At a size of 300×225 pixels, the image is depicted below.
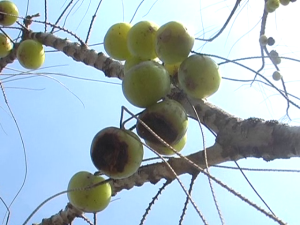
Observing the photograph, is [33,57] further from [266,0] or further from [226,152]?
→ [226,152]

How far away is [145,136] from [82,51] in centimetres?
77

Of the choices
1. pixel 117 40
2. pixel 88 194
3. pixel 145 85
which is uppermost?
pixel 117 40

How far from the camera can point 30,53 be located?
7.13ft

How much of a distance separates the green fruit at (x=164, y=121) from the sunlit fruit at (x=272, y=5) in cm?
58

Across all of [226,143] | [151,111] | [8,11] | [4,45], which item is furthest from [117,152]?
[8,11]

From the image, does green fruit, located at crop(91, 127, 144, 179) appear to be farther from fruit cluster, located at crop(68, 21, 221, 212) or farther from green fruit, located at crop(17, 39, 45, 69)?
green fruit, located at crop(17, 39, 45, 69)

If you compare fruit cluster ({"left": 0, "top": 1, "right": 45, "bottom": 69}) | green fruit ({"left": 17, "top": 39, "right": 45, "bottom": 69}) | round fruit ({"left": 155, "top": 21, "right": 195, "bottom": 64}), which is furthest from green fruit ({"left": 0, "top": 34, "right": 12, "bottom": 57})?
round fruit ({"left": 155, "top": 21, "right": 195, "bottom": 64})

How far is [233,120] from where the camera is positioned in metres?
1.21

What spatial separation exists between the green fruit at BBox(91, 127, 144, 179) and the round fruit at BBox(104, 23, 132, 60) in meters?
0.55

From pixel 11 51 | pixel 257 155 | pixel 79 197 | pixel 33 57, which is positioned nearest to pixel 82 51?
pixel 33 57

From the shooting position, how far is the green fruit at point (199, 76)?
1.30 meters

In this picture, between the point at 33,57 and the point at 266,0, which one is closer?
the point at 266,0

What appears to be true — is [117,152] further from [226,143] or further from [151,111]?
[226,143]

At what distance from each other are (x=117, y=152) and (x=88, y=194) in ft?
0.67
